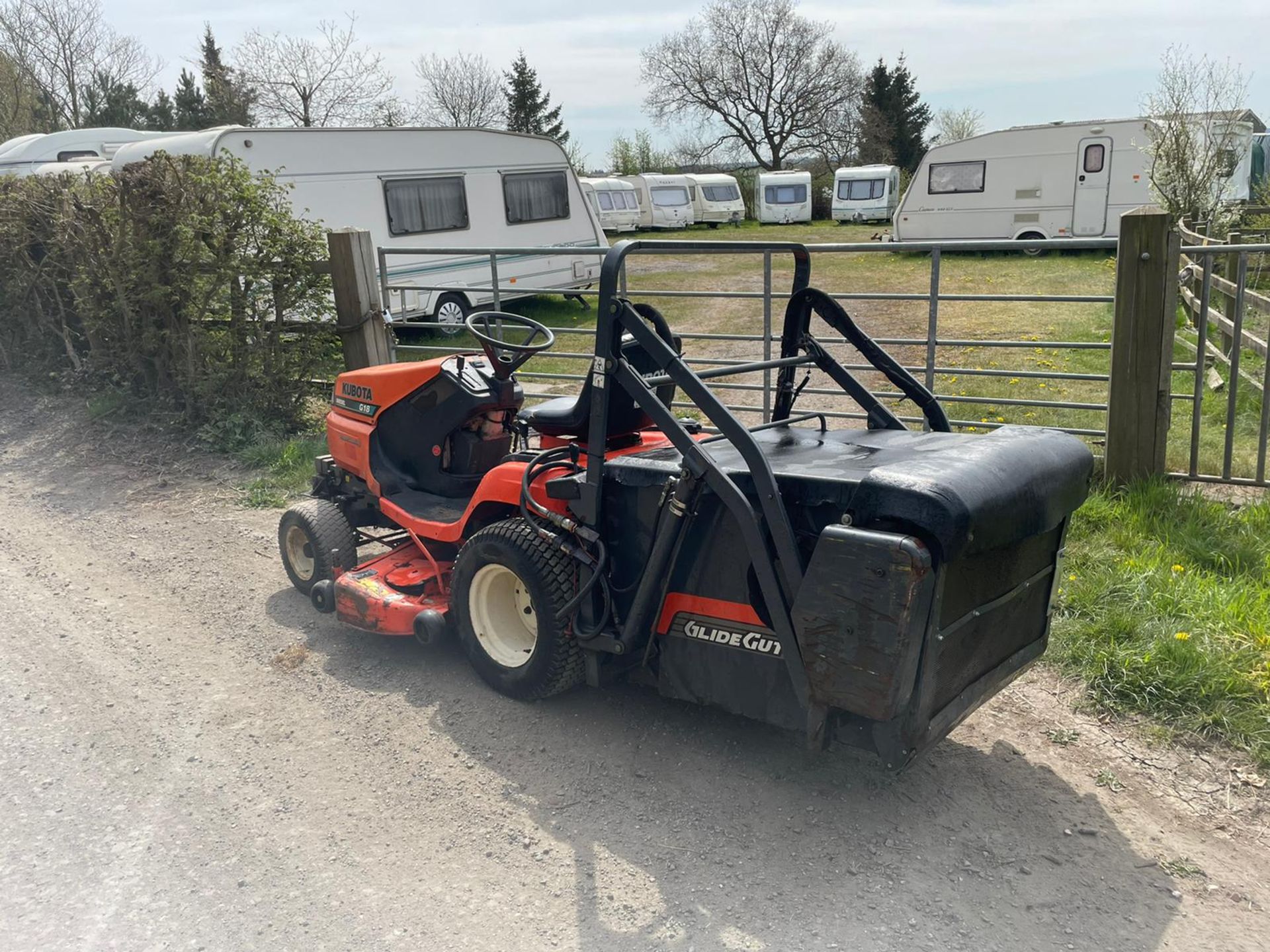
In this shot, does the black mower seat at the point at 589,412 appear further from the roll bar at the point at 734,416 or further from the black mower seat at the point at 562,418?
the roll bar at the point at 734,416

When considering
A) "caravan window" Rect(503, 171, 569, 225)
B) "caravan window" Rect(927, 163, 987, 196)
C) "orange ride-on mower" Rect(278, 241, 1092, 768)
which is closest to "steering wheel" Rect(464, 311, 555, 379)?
"orange ride-on mower" Rect(278, 241, 1092, 768)

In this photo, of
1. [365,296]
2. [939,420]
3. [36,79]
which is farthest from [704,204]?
[939,420]

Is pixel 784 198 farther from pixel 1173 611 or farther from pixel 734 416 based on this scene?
pixel 734 416

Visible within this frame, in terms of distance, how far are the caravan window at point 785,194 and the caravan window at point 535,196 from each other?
91.4ft

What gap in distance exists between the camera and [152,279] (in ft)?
28.2

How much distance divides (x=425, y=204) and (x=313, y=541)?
1058cm

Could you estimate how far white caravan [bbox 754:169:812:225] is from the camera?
43.5m

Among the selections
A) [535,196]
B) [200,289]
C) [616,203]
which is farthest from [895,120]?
[200,289]

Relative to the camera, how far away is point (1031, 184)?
76.1 feet

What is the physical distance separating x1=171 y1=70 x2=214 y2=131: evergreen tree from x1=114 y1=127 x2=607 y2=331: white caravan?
1217 inches

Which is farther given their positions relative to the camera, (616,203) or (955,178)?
(616,203)

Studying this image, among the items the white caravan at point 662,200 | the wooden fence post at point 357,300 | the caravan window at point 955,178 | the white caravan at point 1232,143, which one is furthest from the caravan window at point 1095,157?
the white caravan at point 662,200

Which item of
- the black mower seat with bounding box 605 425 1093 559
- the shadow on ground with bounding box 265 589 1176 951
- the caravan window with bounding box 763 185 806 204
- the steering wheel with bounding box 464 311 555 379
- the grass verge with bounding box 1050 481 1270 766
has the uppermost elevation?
the caravan window with bounding box 763 185 806 204

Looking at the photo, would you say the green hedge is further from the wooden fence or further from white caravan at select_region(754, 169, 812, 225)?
white caravan at select_region(754, 169, 812, 225)
